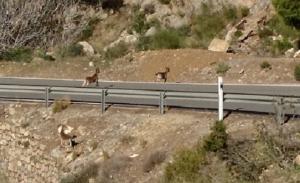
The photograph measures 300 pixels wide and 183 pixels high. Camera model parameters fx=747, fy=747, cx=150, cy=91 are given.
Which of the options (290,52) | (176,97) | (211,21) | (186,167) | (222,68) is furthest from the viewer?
(211,21)

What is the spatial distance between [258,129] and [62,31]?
136 feet

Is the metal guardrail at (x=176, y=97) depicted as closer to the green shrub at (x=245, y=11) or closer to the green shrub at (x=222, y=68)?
the green shrub at (x=222, y=68)

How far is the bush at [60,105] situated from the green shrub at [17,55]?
19.2 metres

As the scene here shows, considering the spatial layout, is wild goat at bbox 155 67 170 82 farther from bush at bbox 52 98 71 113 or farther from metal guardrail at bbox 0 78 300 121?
bush at bbox 52 98 71 113

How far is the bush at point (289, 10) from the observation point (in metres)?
38.0

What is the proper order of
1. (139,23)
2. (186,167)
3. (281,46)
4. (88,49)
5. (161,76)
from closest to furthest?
(186,167), (161,76), (281,46), (88,49), (139,23)

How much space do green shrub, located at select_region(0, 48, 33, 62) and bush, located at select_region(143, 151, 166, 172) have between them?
26553 mm

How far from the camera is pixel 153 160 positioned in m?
16.1

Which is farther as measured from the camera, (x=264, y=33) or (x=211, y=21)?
(x=211, y=21)

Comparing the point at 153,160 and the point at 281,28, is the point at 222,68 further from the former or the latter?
the point at 153,160

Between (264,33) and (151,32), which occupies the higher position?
(264,33)

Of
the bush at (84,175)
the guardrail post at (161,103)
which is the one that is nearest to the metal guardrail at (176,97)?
the guardrail post at (161,103)

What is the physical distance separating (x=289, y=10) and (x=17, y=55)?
15.8 metres

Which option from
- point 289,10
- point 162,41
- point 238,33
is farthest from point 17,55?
point 289,10
